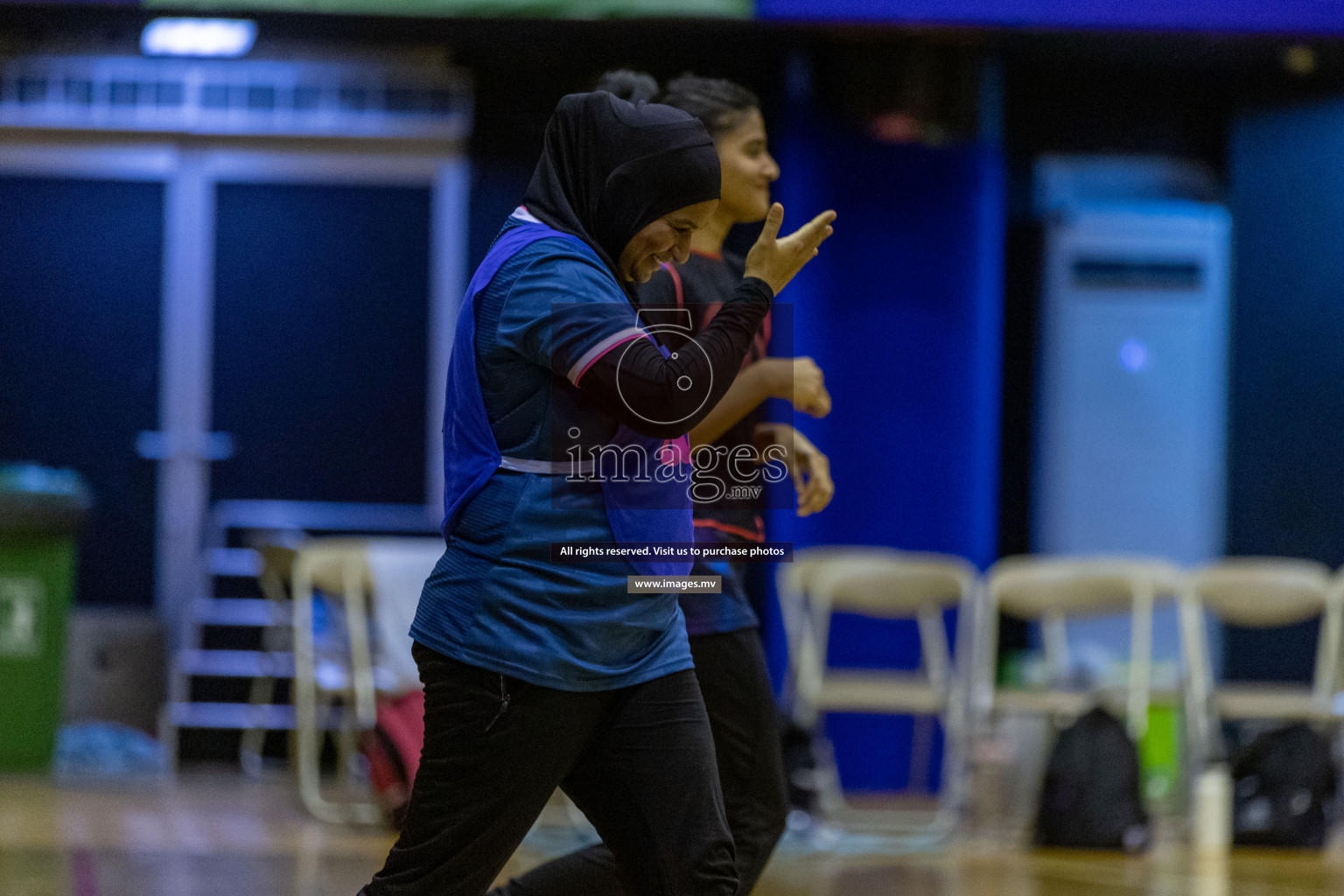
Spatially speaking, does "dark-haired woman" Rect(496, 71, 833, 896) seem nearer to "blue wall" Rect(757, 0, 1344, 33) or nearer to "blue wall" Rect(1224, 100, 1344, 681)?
"blue wall" Rect(757, 0, 1344, 33)

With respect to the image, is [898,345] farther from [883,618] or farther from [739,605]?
[739,605]

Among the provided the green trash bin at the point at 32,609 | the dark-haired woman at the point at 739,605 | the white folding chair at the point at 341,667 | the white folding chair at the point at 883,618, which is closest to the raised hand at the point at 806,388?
the dark-haired woman at the point at 739,605

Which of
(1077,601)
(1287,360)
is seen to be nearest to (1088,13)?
(1287,360)

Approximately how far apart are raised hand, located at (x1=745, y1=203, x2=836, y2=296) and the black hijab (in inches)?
3.7

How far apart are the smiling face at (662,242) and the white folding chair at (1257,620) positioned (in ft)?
13.2

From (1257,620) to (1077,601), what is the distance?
0.72m

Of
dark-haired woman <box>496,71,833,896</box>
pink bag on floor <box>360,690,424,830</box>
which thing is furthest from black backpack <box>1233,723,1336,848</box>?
dark-haired woman <box>496,71,833,896</box>

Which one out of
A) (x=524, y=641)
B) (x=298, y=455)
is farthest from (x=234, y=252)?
(x=524, y=641)

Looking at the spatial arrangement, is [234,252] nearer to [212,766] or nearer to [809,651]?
[212,766]

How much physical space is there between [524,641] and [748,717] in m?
0.77

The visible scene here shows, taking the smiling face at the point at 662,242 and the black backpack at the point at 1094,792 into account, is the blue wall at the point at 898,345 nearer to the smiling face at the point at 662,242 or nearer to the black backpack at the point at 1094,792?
the black backpack at the point at 1094,792

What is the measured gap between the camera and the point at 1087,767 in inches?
206

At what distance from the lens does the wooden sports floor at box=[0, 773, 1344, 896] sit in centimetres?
425

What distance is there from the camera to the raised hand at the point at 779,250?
195cm
